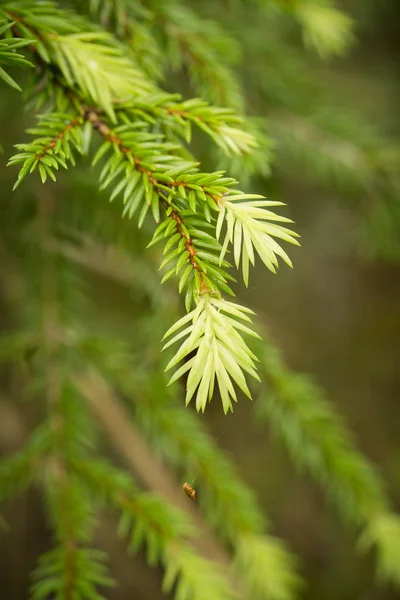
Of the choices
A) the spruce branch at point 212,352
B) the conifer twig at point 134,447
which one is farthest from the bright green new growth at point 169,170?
the conifer twig at point 134,447

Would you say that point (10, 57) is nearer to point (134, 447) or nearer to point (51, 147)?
point (51, 147)

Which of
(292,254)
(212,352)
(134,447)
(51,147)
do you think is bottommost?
(212,352)

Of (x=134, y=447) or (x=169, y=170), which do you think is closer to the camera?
(x=169, y=170)

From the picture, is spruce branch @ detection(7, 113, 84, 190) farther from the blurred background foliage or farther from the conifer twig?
the conifer twig

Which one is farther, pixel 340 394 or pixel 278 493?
pixel 340 394

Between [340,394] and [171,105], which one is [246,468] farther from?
[171,105]

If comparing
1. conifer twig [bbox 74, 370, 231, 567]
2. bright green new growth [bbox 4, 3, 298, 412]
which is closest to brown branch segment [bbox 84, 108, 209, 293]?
Result: bright green new growth [bbox 4, 3, 298, 412]

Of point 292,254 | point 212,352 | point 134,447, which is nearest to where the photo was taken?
point 212,352

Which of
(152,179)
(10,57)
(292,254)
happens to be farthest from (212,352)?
(292,254)

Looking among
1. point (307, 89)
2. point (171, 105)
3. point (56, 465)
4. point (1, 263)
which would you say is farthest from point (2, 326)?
point (171, 105)
